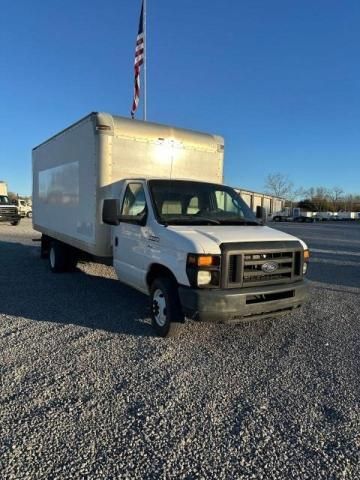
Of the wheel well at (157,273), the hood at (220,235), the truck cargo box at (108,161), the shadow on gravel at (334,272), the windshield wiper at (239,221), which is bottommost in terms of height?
the shadow on gravel at (334,272)

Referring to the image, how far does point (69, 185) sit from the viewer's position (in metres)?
8.11

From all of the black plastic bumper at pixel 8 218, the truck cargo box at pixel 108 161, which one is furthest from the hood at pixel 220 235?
the black plastic bumper at pixel 8 218

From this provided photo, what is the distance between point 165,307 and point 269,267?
146 centimetres

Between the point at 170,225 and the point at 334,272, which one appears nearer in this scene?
the point at 170,225

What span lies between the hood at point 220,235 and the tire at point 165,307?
0.72 metres

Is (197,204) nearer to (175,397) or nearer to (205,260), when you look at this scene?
(205,260)

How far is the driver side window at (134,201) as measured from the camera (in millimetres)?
5884

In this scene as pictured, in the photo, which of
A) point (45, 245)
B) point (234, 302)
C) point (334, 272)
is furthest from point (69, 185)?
point (334, 272)

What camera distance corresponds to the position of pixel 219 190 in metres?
6.46

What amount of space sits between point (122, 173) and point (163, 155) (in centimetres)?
90

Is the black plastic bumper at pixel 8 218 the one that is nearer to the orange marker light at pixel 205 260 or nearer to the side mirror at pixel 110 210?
the side mirror at pixel 110 210

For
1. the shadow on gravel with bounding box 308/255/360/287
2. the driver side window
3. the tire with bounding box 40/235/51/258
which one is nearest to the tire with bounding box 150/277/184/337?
the driver side window

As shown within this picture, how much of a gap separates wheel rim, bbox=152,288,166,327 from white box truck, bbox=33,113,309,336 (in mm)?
14

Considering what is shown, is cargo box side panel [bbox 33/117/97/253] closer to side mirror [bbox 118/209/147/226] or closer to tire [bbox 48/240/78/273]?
tire [bbox 48/240/78/273]
